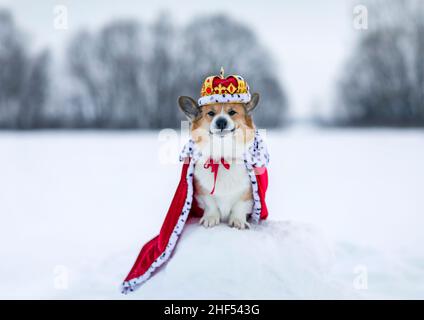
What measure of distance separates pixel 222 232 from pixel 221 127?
23.8 inches

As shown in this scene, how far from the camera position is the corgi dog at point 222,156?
2.42 metres

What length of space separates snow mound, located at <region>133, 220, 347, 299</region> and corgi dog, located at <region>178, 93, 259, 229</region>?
0.13 metres

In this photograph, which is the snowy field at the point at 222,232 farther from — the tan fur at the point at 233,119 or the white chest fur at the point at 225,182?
the tan fur at the point at 233,119

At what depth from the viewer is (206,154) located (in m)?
2.46

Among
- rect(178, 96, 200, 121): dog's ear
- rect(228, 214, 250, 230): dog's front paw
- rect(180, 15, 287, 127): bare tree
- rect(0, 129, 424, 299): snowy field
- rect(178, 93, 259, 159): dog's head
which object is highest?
rect(180, 15, 287, 127): bare tree

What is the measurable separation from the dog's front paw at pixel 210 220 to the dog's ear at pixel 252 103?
659mm

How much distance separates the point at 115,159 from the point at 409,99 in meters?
11.9

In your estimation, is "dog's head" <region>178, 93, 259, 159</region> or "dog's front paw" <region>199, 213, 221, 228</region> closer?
"dog's head" <region>178, 93, 259, 159</region>

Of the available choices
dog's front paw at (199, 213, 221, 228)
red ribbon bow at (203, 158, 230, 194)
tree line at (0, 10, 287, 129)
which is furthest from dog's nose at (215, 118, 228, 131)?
tree line at (0, 10, 287, 129)

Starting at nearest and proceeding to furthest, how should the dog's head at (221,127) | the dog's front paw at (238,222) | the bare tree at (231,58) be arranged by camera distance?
the dog's head at (221,127) → the dog's front paw at (238,222) → the bare tree at (231,58)

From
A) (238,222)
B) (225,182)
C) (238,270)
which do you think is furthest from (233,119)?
(238,270)

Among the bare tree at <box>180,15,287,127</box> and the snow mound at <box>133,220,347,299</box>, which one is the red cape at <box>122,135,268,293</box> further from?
the bare tree at <box>180,15,287,127</box>

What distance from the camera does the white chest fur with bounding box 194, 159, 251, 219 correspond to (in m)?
2.46

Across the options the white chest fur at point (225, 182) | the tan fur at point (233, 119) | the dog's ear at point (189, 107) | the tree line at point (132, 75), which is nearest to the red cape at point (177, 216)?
the white chest fur at point (225, 182)
